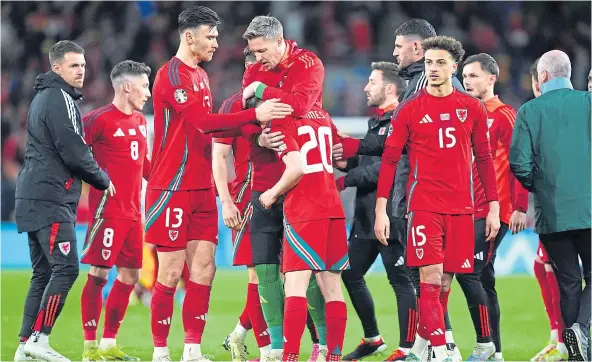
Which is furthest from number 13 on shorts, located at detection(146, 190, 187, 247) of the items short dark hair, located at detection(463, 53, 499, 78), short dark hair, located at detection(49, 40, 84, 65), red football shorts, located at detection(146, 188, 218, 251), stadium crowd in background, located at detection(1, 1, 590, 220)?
stadium crowd in background, located at detection(1, 1, 590, 220)

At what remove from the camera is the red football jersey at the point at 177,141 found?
23.1 feet

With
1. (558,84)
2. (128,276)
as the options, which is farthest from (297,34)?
(558,84)

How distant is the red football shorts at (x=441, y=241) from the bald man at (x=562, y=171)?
0.67 m

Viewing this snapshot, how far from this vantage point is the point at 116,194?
26.9 ft

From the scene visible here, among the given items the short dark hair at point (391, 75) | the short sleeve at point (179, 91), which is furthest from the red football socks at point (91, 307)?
the short dark hair at point (391, 75)

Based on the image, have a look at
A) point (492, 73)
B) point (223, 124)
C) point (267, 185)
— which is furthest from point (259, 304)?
point (492, 73)

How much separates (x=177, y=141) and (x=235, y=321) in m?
3.78

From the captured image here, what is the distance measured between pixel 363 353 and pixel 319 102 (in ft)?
7.64

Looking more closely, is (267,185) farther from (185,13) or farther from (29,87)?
(29,87)

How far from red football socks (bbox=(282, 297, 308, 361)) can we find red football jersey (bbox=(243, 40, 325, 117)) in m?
1.29

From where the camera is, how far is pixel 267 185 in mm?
6969

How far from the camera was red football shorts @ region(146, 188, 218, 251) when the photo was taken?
23.0ft

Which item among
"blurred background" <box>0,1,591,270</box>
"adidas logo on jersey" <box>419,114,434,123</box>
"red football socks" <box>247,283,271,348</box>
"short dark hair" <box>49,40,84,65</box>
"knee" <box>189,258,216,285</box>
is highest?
"blurred background" <box>0,1,591,270</box>

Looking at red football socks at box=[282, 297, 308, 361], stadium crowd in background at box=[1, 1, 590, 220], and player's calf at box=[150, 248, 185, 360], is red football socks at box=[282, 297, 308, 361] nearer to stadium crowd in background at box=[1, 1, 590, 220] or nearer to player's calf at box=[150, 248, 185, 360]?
player's calf at box=[150, 248, 185, 360]
